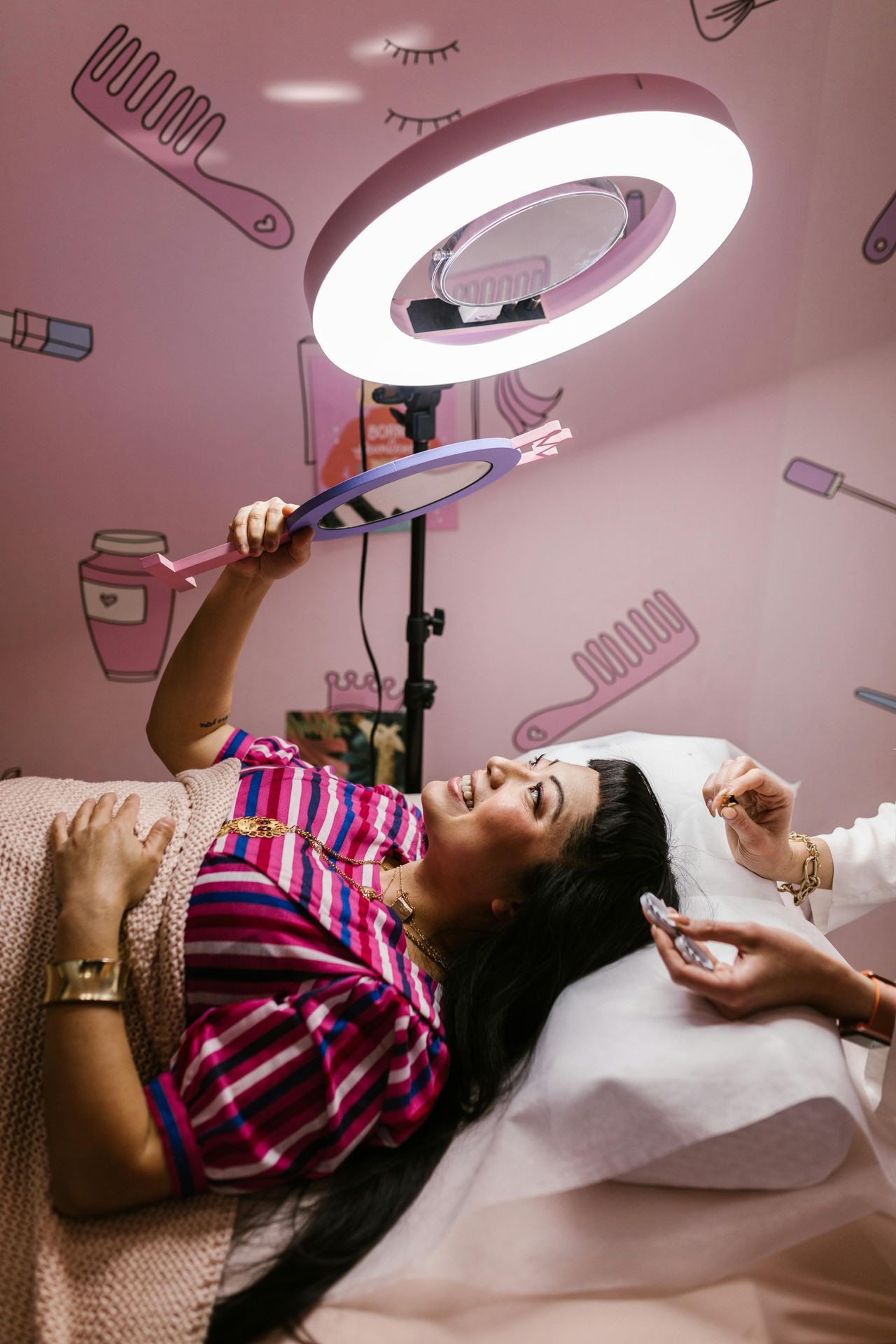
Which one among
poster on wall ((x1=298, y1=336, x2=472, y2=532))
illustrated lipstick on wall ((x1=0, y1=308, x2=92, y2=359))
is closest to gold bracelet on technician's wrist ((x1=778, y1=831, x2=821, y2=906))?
poster on wall ((x1=298, y1=336, x2=472, y2=532))

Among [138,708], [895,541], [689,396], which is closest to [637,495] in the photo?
[689,396]

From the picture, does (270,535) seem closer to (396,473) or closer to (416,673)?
(396,473)

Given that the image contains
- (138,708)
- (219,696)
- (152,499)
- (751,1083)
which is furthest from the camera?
(138,708)

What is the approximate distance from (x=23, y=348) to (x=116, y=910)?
113 cm

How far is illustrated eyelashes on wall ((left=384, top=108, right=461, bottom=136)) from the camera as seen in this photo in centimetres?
146

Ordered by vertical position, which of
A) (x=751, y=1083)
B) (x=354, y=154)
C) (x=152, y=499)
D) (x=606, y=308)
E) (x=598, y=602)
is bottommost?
(x=751, y=1083)

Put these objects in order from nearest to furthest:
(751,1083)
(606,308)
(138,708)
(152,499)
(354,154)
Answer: (751,1083) < (606,308) < (354,154) < (152,499) < (138,708)

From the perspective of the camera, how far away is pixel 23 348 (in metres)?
1.51

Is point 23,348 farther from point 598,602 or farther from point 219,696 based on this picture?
point 598,602

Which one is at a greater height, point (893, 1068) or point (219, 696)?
point (219, 696)

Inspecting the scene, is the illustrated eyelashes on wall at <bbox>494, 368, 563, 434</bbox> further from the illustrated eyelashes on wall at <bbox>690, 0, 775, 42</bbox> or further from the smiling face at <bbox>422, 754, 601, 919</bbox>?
the smiling face at <bbox>422, 754, 601, 919</bbox>

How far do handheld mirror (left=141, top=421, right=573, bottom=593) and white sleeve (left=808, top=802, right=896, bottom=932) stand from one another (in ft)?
2.46

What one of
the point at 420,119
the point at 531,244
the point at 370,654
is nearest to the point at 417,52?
the point at 420,119

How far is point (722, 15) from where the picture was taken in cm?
144
